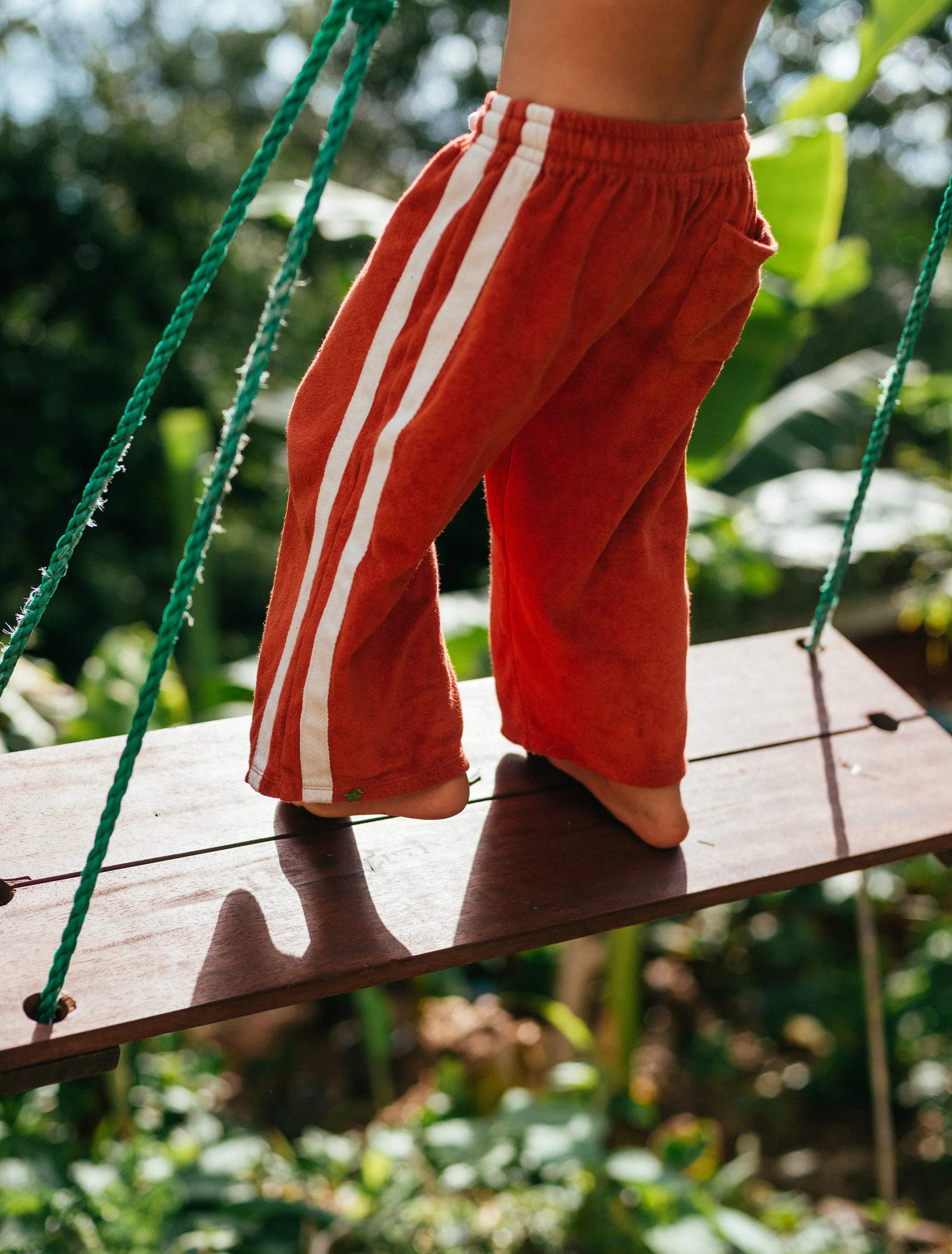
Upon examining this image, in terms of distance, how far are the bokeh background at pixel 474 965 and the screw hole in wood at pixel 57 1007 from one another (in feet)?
1.97

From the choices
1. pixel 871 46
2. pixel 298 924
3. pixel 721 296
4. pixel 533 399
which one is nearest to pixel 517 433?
pixel 533 399

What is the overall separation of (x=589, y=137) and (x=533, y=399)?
0.20m

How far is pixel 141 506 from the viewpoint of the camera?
A: 474 cm

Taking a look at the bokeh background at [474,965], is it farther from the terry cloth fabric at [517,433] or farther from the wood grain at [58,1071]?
the wood grain at [58,1071]

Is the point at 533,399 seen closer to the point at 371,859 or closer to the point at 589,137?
the point at 589,137

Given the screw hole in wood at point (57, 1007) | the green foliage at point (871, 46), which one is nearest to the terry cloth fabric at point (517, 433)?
the screw hole in wood at point (57, 1007)

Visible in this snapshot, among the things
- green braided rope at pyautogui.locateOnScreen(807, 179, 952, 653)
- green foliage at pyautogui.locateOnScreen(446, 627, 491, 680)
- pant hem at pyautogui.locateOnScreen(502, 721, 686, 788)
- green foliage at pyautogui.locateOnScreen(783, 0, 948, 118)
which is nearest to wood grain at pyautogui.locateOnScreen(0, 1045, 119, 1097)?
pant hem at pyautogui.locateOnScreen(502, 721, 686, 788)

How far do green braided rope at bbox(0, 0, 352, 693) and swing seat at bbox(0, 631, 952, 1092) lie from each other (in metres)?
0.22

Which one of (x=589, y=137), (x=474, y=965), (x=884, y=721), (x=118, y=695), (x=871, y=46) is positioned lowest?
(x=474, y=965)

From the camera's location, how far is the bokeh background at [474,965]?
2.02 meters

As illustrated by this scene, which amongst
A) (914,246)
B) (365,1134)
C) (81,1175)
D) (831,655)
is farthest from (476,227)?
(914,246)

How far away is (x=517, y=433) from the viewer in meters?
0.92

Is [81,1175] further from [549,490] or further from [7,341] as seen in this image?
[7,341]

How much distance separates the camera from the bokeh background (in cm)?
202
